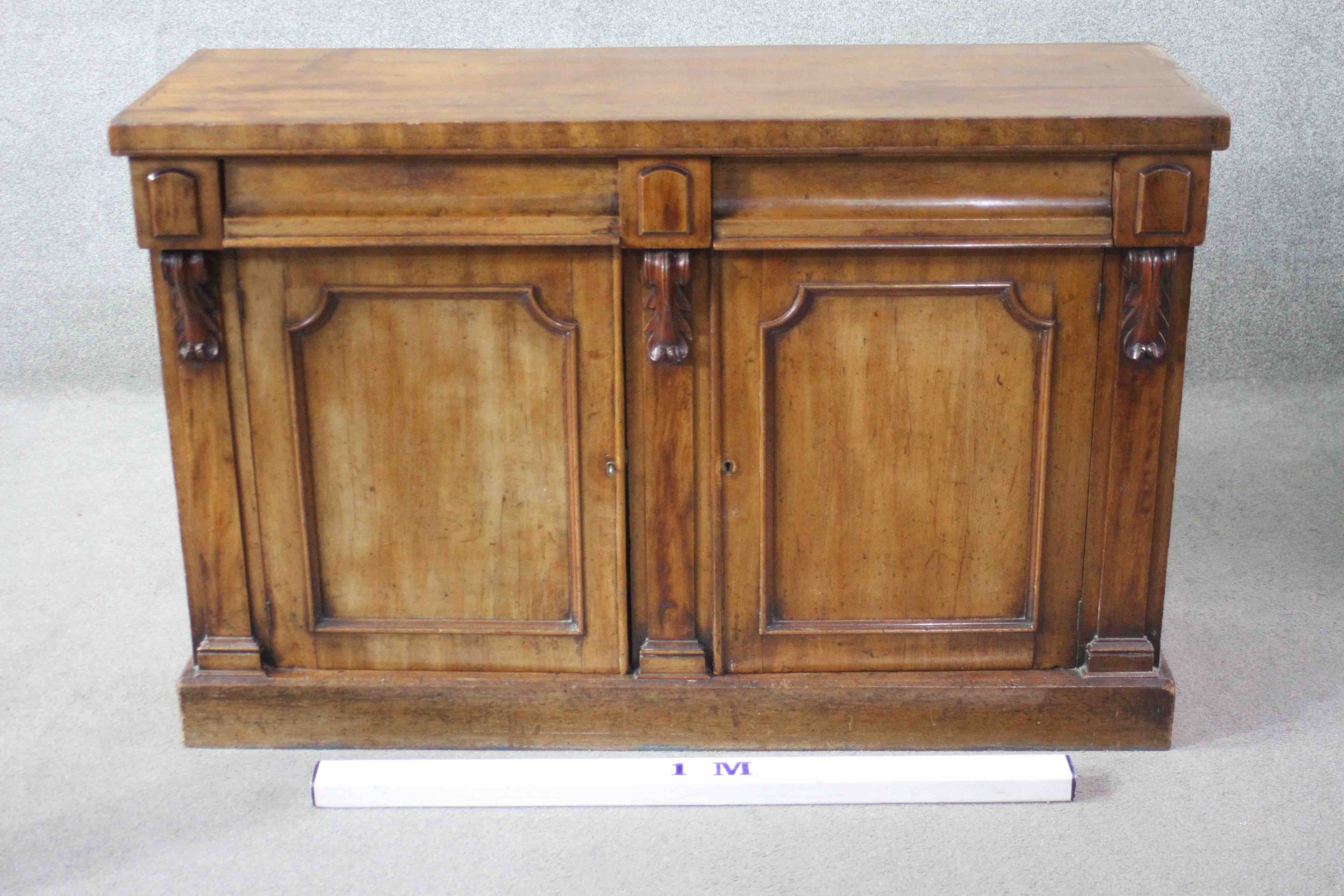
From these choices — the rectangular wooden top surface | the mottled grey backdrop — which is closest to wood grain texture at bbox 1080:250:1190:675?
the rectangular wooden top surface

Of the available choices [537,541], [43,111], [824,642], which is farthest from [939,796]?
[43,111]

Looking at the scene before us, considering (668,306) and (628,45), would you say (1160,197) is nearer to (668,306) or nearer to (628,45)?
(668,306)

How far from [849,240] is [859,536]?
0.49 meters

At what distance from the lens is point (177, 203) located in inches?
110

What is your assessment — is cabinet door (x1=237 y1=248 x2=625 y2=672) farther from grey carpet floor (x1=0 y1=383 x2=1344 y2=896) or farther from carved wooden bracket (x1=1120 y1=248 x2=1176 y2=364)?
carved wooden bracket (x1=1120 y1=248 x2=1176 y2=364)

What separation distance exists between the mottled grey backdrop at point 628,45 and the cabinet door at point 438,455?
1.79m

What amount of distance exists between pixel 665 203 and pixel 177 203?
719mm

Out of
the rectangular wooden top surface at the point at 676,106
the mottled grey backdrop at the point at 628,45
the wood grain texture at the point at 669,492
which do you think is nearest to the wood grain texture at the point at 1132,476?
the rectangular wooden top surface at the point at 676,106

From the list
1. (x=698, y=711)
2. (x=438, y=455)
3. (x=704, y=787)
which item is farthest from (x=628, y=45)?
(x=704, y=787)

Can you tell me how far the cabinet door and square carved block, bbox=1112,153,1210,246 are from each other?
761 mm

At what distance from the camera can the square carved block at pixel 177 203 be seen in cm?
278

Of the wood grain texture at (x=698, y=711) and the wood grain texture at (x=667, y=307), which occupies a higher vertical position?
the wood grain texture at (x=667, y=307)

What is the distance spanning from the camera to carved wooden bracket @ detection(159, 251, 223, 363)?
2.82 metres

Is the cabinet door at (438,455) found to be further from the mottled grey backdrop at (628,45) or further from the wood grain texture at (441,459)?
the mottled grey backdrop at (628,45)
